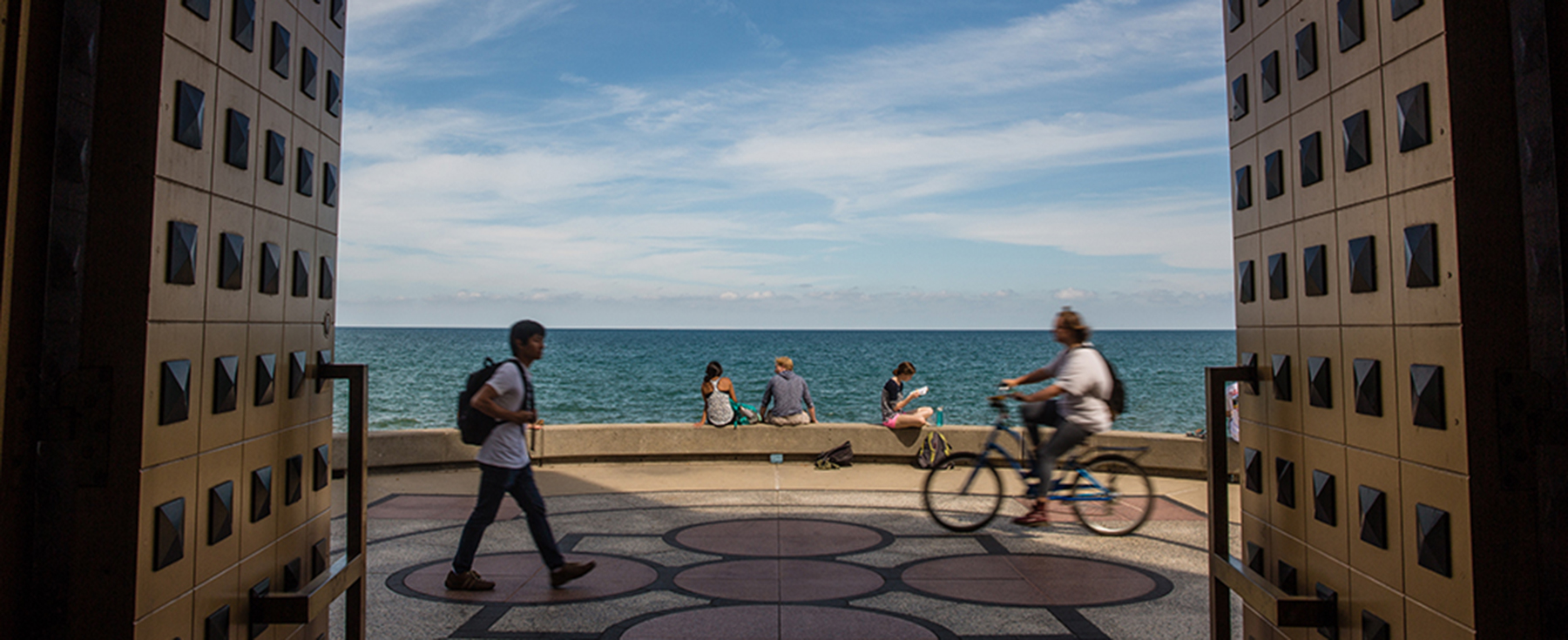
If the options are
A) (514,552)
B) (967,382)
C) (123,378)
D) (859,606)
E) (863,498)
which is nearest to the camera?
(123,378)

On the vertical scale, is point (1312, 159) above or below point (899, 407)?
above

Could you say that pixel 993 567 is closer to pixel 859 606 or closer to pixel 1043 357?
pixel 859 606

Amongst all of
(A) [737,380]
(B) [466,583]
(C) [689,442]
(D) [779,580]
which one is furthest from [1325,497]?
(A) [737,380]

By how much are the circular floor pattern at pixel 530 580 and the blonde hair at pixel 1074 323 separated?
3822 mm

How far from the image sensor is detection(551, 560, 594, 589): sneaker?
618cm

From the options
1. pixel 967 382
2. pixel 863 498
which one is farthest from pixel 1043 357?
pixel 863 498

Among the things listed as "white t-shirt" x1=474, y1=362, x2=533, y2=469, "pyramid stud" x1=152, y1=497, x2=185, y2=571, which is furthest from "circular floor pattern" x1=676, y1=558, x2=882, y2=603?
"pyramid stud" x1=152, y1=497, x2=185, y2=571

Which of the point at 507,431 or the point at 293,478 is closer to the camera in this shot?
the point at 293,478

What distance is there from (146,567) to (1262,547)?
3.34 m

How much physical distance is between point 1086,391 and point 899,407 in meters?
5.38

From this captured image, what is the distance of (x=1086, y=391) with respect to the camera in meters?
7.36

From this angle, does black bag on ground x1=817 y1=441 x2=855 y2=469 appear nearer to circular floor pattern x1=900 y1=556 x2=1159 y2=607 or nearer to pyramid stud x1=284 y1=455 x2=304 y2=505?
circular floor pattern x1=900 y1=556 x2=1159 y2=607

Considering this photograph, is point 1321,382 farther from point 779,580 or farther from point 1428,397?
point 779,580

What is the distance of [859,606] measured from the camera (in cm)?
572
